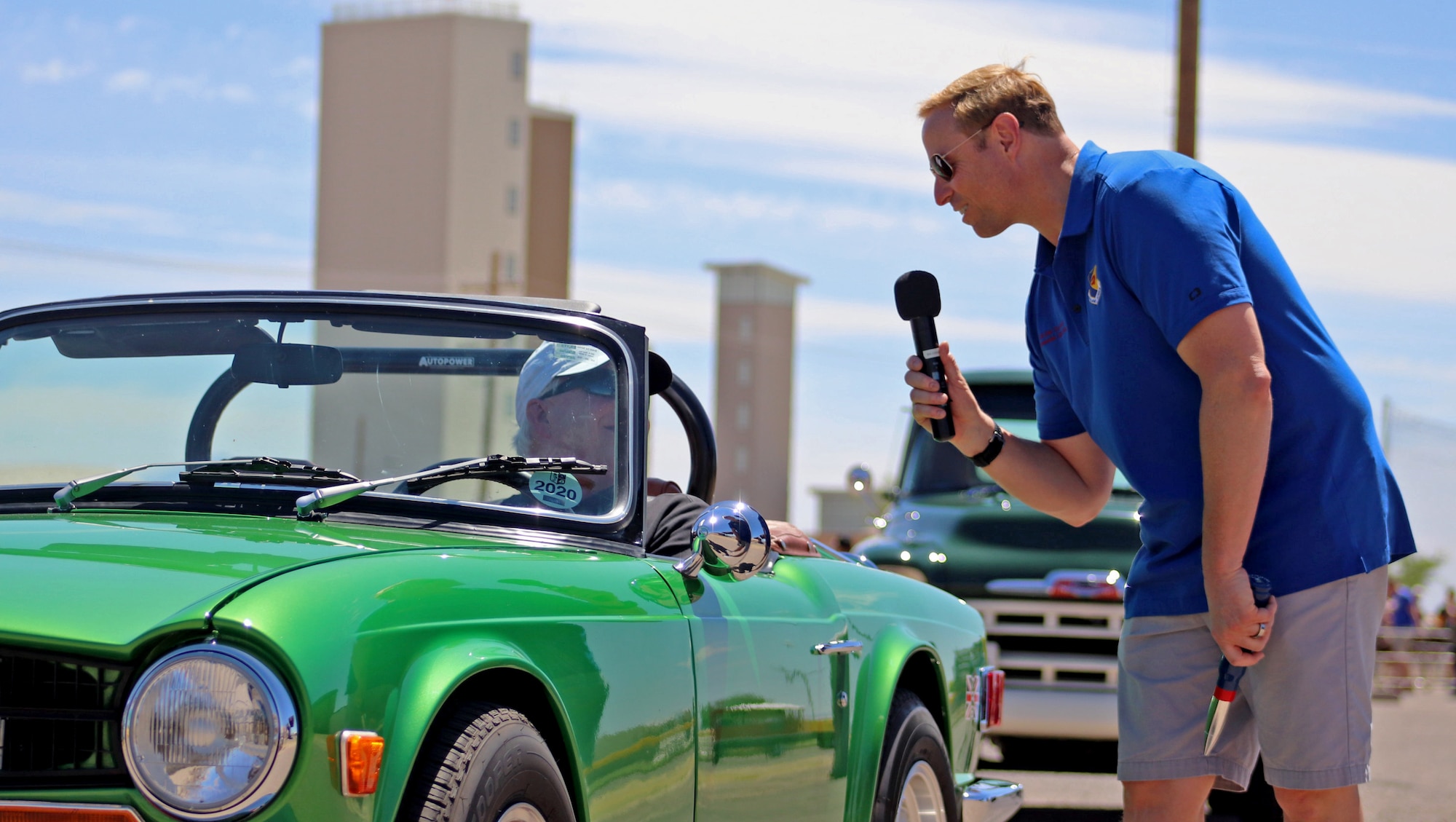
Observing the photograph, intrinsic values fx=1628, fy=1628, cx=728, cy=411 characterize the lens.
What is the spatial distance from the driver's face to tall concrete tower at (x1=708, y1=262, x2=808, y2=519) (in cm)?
4743

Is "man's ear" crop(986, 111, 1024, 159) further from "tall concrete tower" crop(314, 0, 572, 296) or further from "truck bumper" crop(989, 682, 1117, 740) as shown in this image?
"tall concrete tower" crop(314, 0, 572, 296)

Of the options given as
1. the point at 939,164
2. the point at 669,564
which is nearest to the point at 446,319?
the point at 669,564

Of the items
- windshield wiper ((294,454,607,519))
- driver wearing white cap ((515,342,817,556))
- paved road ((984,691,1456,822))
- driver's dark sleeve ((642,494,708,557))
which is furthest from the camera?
paved road ((984,691,1456,822))

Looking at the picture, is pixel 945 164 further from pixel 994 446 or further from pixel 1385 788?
pixel 1385 788

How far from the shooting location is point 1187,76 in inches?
573

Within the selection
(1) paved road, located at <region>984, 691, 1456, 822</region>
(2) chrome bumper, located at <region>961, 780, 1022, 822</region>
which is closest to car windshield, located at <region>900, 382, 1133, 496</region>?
(1) paved road, located at <region>984, 691, 1456, 822</region>

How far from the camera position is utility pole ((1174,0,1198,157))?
14.4m

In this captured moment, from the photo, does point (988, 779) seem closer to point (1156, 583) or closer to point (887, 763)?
point (887, 763)

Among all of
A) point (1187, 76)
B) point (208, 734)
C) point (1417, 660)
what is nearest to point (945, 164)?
point (208, 734)

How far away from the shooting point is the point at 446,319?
383 cm

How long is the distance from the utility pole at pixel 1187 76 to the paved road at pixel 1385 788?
5.39 m

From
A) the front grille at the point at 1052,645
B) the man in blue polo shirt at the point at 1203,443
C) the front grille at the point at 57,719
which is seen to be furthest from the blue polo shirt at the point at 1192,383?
the front grille at the point at 1052,645

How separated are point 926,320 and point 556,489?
Result: 3.12 ft

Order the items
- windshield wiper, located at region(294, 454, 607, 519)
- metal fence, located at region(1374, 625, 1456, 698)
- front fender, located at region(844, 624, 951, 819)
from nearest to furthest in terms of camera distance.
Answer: windshield wiper, located at region(294, 454, 607, 519)
front fender, located at region(844, 624, 951, 819)
metal fence, located at region(1374, 625, 1456, 698)
